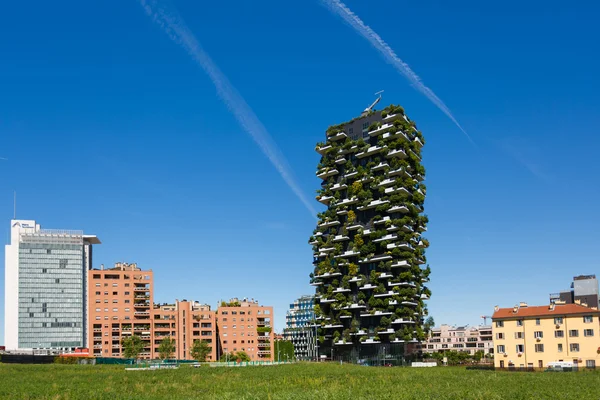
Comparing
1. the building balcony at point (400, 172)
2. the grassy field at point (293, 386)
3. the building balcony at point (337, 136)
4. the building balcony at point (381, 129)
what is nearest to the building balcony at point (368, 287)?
the building balcony at point (400, 172)

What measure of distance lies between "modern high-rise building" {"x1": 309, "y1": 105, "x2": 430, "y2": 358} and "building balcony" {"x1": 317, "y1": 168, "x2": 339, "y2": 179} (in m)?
0.20

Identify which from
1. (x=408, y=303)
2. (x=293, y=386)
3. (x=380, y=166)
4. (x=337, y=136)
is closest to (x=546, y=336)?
(x=408, y=303)

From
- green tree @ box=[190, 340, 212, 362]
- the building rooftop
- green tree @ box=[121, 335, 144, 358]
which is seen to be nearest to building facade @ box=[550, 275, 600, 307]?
the building rooftop

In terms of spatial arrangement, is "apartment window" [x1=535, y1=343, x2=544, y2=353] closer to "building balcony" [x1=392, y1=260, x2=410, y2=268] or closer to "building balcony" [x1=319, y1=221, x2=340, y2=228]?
"building balcony" [x1=392, y1=260, x2=410, y2=268]

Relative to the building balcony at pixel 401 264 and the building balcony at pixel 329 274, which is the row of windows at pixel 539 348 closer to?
the building balcony at pixel 401 264

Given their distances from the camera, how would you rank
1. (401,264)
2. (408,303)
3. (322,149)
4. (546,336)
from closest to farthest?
(546,336) < (408,303) < (401,264) < (322,149)

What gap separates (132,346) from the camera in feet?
613

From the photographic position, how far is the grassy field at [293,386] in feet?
198

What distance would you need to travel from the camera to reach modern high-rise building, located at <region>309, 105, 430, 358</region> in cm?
11962

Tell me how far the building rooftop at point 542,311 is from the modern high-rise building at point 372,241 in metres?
13.8

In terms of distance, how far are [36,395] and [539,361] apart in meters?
80.9

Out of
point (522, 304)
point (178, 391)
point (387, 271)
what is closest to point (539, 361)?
point (522, 304)

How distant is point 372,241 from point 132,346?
9095 cm

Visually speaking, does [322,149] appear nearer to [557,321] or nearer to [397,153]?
[397,153]
